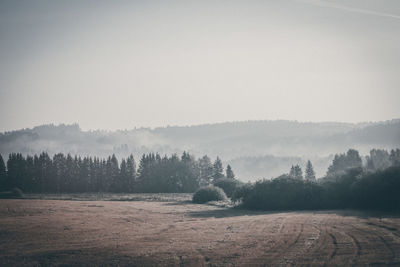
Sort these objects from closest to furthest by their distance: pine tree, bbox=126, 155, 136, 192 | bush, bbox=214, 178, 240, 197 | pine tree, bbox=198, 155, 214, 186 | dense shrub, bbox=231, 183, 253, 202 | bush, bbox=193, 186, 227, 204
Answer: dense shrub, bbox=231, 183, 253, 202 → bush, bbox=193, 186, 227, 204 → bush, bbox=214, 178, 240, 197 → pine tree, bbox=126, 155, 136, 192 → pine tree, bbox=198, 155, 214, 186

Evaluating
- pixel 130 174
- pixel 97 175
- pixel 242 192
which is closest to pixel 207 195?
pixel 242 192

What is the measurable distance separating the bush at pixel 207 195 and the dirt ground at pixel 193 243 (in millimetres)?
45908

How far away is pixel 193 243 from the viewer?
34.4 m

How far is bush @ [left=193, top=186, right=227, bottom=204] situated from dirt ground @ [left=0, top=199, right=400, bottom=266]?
1807 inches

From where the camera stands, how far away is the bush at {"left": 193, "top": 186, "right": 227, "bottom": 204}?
95812mm

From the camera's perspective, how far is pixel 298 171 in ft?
449

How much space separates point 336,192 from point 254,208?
1815 centimetres

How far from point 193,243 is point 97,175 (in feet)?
356

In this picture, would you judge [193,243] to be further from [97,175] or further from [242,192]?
[97,175]

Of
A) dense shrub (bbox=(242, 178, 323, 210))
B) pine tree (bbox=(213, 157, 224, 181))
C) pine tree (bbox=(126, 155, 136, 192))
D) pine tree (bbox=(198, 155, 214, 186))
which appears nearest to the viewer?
dense shrub (bbox=(242, 178, 323, 210))

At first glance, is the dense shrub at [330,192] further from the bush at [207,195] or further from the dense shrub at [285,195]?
the bush at [207,195]

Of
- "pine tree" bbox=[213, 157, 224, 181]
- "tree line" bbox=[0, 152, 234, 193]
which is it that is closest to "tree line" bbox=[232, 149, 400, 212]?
"pine tree" bbox=[213, 157, 224, 181]

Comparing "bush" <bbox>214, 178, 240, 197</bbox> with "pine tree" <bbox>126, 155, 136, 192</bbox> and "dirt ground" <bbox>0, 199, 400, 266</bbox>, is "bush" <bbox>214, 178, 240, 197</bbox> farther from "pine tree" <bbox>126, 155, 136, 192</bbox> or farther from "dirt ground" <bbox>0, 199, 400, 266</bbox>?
"dirt ground" <bbox>0, 199, 400, 266</bbox>

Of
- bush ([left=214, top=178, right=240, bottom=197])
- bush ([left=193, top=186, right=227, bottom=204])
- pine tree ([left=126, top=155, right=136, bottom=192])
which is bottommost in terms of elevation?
bush ([left=193, top=186, right=227, bottom=204])
